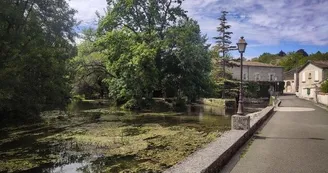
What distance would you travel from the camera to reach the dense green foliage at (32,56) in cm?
1655

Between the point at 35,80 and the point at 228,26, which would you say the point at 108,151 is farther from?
the point at 228,26

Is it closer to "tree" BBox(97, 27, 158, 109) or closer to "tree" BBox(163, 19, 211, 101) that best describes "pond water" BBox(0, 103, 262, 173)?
"tree" BBox(97, 27, 158, 109)

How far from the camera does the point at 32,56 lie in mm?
17828

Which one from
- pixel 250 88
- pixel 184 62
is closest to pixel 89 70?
pixel 184 62

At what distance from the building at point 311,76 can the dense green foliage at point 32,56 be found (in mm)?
43325

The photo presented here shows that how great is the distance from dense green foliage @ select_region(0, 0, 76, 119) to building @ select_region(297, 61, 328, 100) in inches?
1706

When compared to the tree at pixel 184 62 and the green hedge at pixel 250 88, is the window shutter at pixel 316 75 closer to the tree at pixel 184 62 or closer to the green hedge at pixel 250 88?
the green hedge at pixel 250 88

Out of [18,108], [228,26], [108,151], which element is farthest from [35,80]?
[228,26]

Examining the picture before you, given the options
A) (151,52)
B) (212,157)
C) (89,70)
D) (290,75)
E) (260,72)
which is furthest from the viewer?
(290,75)

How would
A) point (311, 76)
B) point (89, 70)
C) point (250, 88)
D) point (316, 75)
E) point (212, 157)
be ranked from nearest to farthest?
point (212, 157) → point (89, 70) → point (316, 75) → point (311, 76) → point (250, 88)

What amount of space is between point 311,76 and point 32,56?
52.6 meters

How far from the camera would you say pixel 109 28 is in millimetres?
34156

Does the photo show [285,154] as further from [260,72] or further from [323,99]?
[260,72]

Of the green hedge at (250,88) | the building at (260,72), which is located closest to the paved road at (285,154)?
the green hedge at (250,88)
